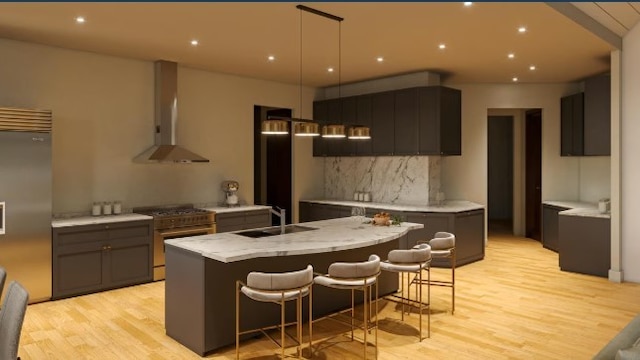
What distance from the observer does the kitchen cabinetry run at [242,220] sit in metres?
6.83

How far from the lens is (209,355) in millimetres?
3789

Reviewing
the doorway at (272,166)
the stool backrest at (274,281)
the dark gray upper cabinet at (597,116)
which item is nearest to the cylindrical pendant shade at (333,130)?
the stool backrest at (274,281)

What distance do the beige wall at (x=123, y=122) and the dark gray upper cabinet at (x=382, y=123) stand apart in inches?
74.2

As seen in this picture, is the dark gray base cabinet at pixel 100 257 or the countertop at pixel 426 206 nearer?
the dark gray base cabinet at pixel 100 257

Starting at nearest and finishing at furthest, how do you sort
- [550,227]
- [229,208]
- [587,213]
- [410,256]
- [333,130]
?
[410,256]
[333,130]
[587,213]
[229,208]
[550,227]

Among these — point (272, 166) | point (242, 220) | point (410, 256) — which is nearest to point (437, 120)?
point (242, 220)

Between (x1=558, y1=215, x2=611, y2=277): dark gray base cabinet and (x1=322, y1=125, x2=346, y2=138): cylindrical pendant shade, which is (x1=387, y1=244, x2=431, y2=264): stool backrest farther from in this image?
(x1=558, y1=215, x2=611, y2=277): dark gray base cabinet

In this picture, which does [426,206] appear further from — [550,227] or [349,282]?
[349,282]

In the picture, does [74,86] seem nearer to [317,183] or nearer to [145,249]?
[145,249]

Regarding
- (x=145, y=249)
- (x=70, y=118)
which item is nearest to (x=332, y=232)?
(x=145, y=249)

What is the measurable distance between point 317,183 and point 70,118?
14.7 ft

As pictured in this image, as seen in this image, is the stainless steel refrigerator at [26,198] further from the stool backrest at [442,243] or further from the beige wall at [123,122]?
the stool backrest at [442,243]

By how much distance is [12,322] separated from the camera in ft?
7.55

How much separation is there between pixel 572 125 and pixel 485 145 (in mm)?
1438
